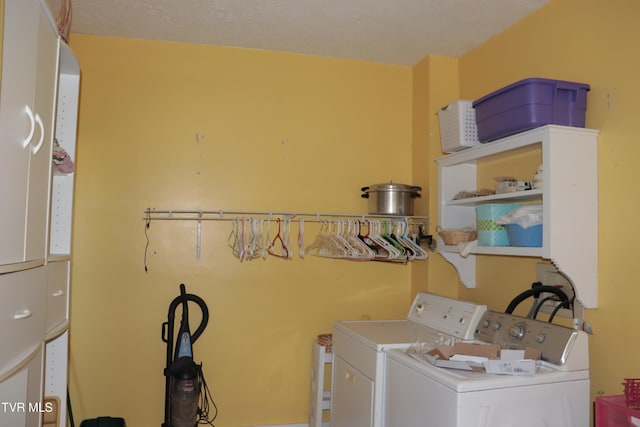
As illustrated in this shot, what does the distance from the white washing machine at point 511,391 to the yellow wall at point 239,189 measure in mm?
630

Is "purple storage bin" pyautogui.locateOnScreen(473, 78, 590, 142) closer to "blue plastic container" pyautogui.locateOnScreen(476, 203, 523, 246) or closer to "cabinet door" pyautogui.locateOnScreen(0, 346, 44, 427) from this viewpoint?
"blue plastic container" pyautogui.locateOnScreen(476, 203, 523, 246)

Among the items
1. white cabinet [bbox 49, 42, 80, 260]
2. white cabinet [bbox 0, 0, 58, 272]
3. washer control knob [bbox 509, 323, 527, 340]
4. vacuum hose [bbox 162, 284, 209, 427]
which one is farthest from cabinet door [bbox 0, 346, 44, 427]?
washer control knob [bbox 509, 323, 527, 340]

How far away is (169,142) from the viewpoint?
2.98m

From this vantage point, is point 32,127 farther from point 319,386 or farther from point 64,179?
point 319,386

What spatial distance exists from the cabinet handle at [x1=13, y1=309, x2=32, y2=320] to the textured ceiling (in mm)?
1673

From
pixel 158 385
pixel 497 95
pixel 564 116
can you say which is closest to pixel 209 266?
pixel 158 385

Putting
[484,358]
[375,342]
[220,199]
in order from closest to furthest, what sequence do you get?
[484,358], [375,342], [220,199]

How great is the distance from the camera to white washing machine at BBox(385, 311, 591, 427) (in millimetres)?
1719

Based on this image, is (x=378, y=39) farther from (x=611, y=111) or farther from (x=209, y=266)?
(x=209, y=266)

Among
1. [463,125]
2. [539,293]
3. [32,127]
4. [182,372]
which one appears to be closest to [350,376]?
[182,372]

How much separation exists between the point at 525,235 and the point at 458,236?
0.54m

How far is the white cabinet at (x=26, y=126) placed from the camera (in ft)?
4.76

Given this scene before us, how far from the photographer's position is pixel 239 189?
3062 mm

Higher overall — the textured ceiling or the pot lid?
the textured ceiling
